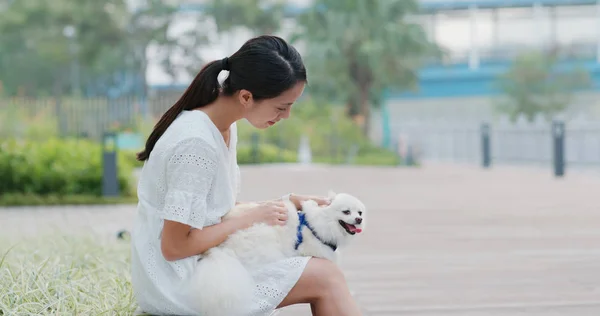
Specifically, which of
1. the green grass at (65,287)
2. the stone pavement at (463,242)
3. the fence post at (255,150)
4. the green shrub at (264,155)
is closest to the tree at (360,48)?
the green shrub at (264,155)

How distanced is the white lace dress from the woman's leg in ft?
0.11

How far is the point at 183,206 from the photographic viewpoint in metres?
2.88

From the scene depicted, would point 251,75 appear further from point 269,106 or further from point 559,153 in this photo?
point 559,153

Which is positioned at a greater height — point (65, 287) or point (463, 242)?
point (65, 287)

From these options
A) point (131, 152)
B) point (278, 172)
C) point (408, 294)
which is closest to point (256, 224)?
point (408, 294)

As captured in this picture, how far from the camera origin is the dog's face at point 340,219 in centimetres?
317

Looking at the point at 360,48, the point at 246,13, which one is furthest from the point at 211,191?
the point at 246,13

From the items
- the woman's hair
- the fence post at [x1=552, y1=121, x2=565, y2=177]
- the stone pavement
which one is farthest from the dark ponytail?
the fence post at [x1=552, y1=121, x2=565, y2=177]

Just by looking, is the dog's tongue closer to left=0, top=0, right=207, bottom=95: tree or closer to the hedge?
the hedge

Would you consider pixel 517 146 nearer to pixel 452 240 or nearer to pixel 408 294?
pixel 452 240

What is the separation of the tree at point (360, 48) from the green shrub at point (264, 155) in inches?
176

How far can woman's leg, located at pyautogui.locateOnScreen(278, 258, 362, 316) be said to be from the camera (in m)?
3.02

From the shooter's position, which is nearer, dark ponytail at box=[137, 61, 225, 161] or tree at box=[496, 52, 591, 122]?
dark ponytail at box=[137, 61, 225, 161]

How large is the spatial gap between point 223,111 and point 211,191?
284 mm
